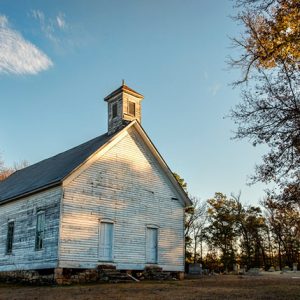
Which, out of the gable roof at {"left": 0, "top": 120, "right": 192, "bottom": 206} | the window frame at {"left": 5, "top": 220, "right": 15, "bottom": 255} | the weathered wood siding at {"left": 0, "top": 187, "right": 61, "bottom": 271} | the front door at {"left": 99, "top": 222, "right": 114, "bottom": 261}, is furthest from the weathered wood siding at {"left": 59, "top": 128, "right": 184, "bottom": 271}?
the window frame at {"left": 5, "top": 220, "right": 15, "bottom": 255}

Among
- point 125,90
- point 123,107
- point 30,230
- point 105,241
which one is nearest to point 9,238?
point 30,230

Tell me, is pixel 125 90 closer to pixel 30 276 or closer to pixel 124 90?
pixel 124 90

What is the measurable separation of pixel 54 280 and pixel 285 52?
567 inches

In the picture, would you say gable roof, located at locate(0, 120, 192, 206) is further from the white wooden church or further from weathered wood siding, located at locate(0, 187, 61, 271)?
weathered wood siding, located at locate(0, 187, 61, 271)

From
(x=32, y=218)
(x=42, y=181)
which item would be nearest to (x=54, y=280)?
(x=32, y=218)

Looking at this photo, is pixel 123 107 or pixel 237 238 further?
pixel 237 238

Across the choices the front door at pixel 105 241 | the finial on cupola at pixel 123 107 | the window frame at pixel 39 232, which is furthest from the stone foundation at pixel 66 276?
the finial on cupola at pixel 123 107

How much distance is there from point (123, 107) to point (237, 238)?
38.8 metres

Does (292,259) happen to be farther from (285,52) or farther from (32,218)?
(285,52)

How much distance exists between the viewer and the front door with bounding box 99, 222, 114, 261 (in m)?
22.6

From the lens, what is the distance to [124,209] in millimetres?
24078

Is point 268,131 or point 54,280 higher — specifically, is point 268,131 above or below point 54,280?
above

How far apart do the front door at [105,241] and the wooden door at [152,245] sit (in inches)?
109

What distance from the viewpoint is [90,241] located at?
2205 cm
